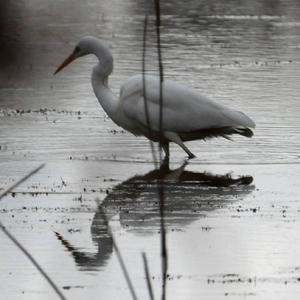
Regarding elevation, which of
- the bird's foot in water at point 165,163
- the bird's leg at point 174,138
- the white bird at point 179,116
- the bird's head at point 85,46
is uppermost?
the bird's head at point 85,46

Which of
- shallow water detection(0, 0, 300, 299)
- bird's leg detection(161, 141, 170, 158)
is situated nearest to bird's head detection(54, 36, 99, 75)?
shallow water detection(0, 0, 300, 299)

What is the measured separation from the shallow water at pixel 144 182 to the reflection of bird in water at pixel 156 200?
14 mm

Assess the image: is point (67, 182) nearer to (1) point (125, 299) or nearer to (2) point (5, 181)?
(2) point (5, 181)

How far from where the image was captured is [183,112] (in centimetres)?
1053

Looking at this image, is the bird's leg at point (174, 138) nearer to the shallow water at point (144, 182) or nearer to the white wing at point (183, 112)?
the white wing at point (183, 112)

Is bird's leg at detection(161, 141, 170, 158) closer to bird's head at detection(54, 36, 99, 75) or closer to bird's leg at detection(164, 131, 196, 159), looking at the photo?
bird's leg at detection(164, 131, 196, 159)

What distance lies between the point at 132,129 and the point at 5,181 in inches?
55.9

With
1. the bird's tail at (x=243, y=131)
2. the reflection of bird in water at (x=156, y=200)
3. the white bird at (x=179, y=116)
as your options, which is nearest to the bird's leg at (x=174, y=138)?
the white bird at (x=179, y=116)

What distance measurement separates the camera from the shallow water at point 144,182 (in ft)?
22.7

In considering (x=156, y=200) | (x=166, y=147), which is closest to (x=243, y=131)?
(x=166, y=147)

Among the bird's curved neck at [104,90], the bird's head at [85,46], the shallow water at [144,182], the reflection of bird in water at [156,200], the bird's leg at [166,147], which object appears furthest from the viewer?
the bird's head at [85,46]

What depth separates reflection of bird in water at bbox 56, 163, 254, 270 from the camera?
769 centimetres

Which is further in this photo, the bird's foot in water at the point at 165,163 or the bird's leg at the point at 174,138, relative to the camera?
the bird's leg at the point at 174,138

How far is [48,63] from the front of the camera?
1762cm
